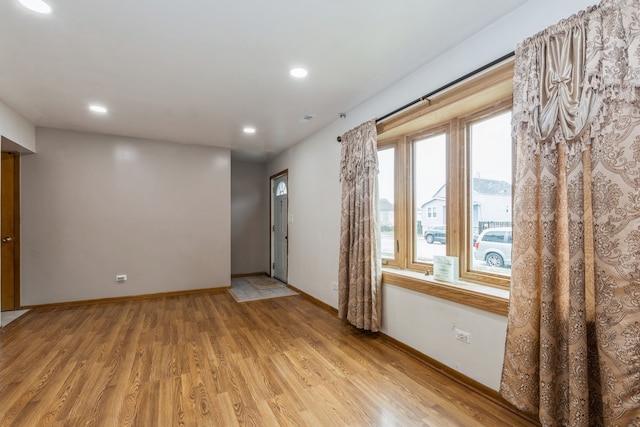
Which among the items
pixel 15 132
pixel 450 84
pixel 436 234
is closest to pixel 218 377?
pixel 436 234

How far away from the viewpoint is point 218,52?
7.65ft

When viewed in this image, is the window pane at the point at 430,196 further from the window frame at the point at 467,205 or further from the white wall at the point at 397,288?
the white wall at the point at 397,288

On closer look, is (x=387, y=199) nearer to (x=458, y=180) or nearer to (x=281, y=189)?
(x=458, y=180)

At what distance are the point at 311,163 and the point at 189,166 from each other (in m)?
2.24

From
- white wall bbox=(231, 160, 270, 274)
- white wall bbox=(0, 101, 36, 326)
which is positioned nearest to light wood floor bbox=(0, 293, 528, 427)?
white wall bbox=(0, 101, 36, 326)

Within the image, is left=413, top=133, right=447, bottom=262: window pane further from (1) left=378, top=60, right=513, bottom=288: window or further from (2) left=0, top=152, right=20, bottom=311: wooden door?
(2) left=0, top=152, right=20, bottom=311: wooden door

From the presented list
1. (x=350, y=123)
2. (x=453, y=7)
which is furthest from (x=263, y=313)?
(x=453, y=7)

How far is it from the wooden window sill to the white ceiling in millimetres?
1910

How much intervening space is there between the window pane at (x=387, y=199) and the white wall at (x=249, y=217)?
12.6 ft

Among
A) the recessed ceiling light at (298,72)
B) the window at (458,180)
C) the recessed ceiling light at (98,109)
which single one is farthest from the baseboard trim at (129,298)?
the recessed ceiling light at (298,72)

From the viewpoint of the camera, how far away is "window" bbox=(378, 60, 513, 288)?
2303 mm

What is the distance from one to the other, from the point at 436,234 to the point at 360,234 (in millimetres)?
779

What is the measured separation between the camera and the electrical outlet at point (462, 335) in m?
2.21

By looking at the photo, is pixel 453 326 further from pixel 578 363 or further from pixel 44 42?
pixel 44 42
